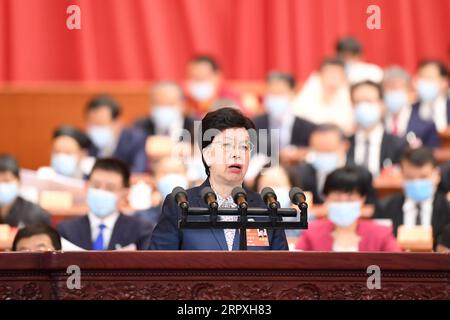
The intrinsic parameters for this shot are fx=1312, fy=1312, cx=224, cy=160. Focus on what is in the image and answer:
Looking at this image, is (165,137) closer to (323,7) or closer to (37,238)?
(323,7)

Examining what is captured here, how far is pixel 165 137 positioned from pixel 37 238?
3.17 m

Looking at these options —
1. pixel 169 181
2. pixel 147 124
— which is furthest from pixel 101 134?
pixel 169 181

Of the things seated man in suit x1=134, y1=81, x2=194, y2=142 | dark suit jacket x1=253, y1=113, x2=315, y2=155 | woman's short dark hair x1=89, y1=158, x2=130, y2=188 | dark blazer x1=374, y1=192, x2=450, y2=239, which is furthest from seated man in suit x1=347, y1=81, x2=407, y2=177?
woman's short dark hair x1=89, y1=158, x2=130, y2=188

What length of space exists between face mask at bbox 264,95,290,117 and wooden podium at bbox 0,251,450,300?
4591 millimetres

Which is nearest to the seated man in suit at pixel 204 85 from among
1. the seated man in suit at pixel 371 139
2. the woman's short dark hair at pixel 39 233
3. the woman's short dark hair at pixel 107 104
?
the woman's short dark hair at pixel 107 104

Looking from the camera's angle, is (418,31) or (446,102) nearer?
(446,102)

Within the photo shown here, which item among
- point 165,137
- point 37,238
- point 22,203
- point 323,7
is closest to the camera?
point 37,238

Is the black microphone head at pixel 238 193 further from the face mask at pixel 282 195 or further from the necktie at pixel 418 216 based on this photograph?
the necktie at pixel 418 216

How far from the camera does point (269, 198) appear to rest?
3.72 meters

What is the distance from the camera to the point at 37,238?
4.69 meters

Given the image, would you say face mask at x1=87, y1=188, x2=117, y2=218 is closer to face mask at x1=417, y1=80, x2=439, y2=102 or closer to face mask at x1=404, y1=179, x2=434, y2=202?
face mask at x1=404, y1=179, x2=434, y2=202

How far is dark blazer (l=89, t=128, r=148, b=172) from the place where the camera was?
777 cm

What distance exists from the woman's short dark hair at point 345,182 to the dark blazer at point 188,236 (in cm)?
170

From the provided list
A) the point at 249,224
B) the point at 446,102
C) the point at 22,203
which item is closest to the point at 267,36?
the point at 446,102
